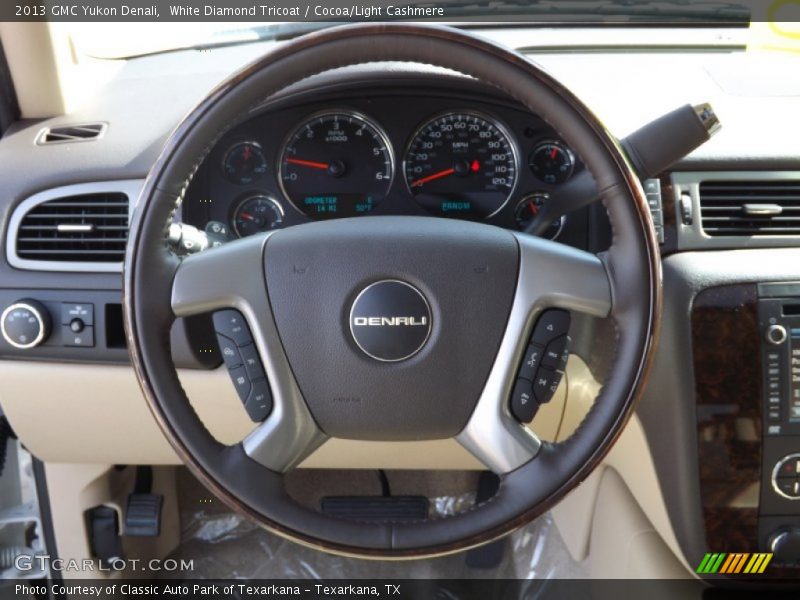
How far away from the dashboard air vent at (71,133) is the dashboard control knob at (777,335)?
1.21 metres

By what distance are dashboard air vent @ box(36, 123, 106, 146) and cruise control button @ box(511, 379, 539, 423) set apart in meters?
0.93

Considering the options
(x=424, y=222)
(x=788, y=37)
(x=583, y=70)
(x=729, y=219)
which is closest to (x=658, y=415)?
(x=729, y=219)

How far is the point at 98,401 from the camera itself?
4.80 feet

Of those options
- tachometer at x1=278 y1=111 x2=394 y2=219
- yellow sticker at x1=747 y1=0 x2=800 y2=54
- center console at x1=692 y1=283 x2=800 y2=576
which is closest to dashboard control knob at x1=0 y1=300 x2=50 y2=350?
tachometer at x1=278 y1=111 x2=394 y2=219

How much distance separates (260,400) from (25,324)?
593mm

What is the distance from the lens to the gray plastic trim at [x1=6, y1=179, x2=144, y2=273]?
4.43 feet

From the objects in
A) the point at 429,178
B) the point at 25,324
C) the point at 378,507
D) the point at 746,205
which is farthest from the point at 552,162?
the point at 25,324

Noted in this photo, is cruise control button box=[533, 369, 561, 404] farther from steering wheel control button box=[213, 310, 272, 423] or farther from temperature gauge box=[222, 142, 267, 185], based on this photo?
temperature gauge box=[222, 142, 267, 185]

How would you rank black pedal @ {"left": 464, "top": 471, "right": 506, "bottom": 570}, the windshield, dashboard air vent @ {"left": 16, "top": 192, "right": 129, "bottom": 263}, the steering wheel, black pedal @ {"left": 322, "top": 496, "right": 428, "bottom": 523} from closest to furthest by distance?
the steering wheel
dashboard air vent @ {"left": 16, "top": 192, "right": 129, "bottom": 263}
the windshield
black pedal @ {"left": 322, "top": 496, "right": 428, "bottom": 523}
black pedal @ {"left": 464, "top": 471, "right": 506, "bottom": 570}

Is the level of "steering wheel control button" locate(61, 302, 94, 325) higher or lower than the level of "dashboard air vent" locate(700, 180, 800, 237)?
lower

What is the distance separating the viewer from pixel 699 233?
4.35ft

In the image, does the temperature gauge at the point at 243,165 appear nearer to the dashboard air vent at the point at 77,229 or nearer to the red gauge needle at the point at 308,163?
the red gauge needle at the point at 308,163

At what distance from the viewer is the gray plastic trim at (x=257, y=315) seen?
96 centimetres

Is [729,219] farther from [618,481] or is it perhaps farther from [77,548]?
[77,548]
